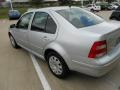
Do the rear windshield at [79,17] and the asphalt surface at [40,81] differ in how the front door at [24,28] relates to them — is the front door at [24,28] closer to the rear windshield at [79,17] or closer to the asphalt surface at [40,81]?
the asphalt surface at [40,81]

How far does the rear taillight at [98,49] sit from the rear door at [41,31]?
99cm

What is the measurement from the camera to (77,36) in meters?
3.30

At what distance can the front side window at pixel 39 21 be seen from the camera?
4.19 m

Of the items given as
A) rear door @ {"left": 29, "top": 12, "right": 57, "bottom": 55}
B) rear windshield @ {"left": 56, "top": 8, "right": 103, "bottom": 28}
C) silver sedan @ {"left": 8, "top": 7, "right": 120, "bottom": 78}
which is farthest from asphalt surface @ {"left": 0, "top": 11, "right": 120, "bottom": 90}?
rear windshield @ {"left": 56, "top": 8, "right": 103, "bottom": 28}

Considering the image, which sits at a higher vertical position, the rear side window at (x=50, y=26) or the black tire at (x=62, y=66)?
the rear side window at (x=50, y=26)


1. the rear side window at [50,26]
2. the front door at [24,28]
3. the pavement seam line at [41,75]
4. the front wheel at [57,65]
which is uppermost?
the rear side window at [50,26]

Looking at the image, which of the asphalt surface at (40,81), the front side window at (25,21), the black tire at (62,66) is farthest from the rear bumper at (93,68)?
the front side window at (25,21)

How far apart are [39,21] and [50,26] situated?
1.83ft

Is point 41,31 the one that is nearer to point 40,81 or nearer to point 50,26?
point 50,26

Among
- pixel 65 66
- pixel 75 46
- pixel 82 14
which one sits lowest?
pixel 65 66

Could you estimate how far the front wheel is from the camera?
12.2 feet

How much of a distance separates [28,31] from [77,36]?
6.26 feet

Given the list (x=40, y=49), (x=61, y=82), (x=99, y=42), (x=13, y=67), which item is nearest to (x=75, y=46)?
(x=99, y=42)

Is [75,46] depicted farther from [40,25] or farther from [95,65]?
[40,25]
